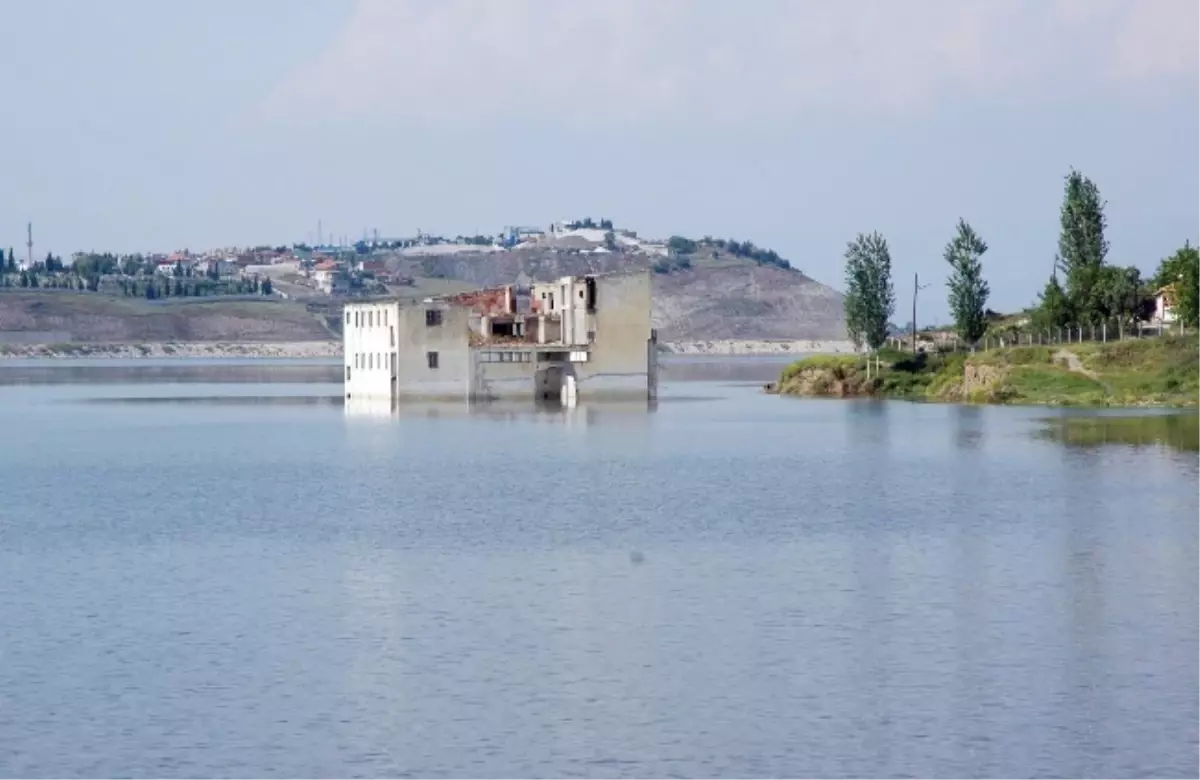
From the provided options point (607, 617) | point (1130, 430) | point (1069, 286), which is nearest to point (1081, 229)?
point (1069, 286)

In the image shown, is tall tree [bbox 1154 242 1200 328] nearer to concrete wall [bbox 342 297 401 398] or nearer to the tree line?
the tree line

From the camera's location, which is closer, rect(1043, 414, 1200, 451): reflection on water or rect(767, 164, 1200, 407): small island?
rect(1043, 414, 1200, 451): reflection on water

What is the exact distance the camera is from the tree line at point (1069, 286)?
91438 millimetres

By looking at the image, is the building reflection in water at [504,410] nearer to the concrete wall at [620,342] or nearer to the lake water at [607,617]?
the concrete wall at [620,342]

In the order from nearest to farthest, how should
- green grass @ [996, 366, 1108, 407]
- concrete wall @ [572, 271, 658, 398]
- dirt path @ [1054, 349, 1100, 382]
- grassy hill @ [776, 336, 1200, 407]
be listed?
grassy hill @ [776, 336, 1200, 407]
green grass @ [996, 366, 1108, 407]
dirt path @ [1054, 349, 1100, 382]
concrete wall @ [572, 271, 658, 398]

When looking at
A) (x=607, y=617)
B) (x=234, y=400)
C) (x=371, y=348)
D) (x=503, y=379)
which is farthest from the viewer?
(x=234, y=400)

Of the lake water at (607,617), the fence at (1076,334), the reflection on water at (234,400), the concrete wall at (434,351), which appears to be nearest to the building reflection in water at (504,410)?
the concrete wall at (434,351)

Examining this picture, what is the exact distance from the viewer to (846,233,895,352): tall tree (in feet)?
343

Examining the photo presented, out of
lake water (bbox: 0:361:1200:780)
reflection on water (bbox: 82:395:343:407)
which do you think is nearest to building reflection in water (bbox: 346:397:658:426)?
reflection on water (bbox: 82:395:343:407)

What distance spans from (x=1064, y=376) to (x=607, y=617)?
187 feet

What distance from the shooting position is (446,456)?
60.1 metres

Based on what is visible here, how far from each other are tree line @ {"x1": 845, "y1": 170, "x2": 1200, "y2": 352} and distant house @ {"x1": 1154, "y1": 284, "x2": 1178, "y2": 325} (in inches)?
8.2

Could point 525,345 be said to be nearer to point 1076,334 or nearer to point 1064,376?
point 1064,376

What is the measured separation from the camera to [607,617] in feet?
95.8
